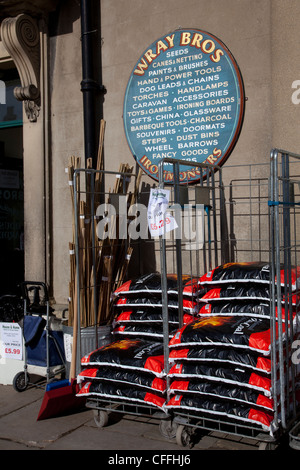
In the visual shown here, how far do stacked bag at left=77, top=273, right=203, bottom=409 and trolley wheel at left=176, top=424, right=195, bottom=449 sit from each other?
0.24 m

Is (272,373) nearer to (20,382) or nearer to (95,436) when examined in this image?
(95,436)

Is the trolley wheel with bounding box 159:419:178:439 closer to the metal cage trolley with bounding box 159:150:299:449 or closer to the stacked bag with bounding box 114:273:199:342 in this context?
the metal cage trolley with bounding box 159:150:299:449

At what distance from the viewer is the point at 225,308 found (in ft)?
15.1

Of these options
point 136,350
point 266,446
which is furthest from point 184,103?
point 266,446

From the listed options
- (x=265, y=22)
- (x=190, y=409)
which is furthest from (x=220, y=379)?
(x=265, y=22)

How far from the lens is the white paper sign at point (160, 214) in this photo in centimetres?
411

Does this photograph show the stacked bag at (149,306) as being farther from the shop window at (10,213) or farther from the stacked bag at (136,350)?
the shop window at (10,213)

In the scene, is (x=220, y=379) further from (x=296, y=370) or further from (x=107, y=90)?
(x=107, y=90)

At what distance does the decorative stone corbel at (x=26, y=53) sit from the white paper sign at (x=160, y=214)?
11.3ft

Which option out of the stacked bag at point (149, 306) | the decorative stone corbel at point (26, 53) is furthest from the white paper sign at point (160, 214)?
the decorative stone corbel at point (26, 53)

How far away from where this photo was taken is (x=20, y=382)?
5578 millimetres

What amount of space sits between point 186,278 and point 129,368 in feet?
3.82

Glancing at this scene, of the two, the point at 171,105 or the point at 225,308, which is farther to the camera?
the point at 171,105

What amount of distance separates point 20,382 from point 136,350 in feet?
5.77
